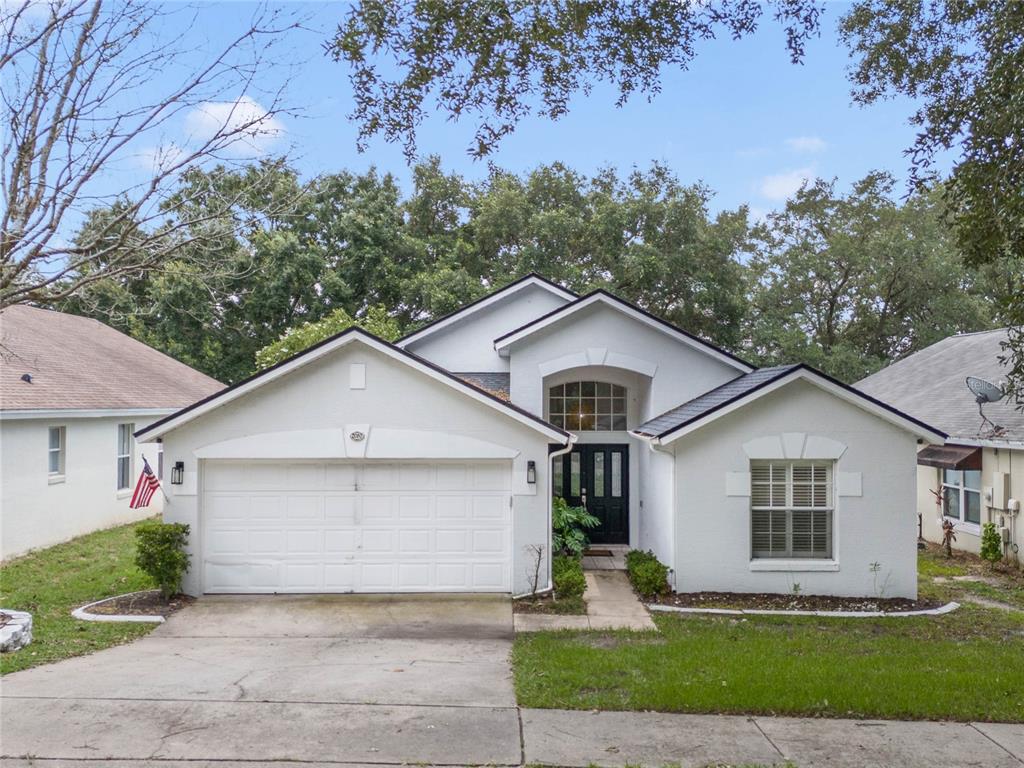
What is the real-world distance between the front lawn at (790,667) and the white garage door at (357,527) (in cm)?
272

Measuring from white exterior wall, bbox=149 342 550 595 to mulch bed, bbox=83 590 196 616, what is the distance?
45 centimetres

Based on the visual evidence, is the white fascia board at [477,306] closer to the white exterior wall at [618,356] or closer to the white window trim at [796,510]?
the white exterior wall at [618,356]

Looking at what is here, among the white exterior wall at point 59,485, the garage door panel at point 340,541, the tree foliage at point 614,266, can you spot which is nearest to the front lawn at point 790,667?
the garage door panel at point 340,541

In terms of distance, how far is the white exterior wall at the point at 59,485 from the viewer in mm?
14680

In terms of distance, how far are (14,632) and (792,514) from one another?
35.6ft

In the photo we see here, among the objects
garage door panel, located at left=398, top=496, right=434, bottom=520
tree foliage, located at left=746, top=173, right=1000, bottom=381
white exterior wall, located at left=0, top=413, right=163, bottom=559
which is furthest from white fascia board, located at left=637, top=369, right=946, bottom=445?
tree foliage, located at left=746, top=173, right=1000, bottom=381

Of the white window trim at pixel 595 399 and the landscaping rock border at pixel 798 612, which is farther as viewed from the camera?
the white window trim at pixel 595 399

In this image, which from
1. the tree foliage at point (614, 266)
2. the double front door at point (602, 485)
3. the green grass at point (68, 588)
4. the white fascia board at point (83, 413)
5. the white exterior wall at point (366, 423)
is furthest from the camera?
the tree foliage at point (614, 266)

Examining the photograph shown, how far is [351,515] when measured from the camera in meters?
12.3

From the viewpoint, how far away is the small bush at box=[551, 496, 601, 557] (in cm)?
1402

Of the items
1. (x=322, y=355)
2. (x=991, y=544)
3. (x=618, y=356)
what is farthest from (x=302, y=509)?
(x=991, y=544)

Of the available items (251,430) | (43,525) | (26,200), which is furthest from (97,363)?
(26,200)

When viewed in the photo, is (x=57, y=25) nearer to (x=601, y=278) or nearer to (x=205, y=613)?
(x=205, y=613)

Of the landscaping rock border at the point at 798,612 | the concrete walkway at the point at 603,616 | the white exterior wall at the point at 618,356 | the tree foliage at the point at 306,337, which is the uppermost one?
the tree foliage at the point at 306,337
